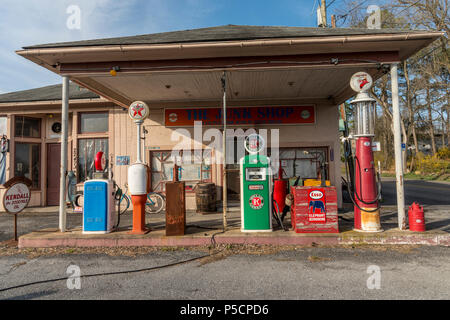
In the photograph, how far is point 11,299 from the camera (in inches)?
127

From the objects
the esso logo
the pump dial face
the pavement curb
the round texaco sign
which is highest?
the pump dial face

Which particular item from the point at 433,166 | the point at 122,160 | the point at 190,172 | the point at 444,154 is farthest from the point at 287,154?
the point at 444,154

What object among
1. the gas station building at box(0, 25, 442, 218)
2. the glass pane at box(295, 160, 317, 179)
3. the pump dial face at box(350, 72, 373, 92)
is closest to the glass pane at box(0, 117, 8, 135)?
the gas station building at box(0, 25, 442, 218)

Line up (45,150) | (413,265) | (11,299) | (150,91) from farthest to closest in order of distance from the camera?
A: (45,150)
(150,91)
(413,265)
(11,299)

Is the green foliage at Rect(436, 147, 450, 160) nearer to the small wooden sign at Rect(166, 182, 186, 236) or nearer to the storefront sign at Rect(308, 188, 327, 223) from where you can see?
the storefront sign at Rect(308, 188, 327, 223)

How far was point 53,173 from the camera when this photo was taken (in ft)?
34.2

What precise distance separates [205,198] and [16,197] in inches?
180

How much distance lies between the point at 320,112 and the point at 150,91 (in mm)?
5492

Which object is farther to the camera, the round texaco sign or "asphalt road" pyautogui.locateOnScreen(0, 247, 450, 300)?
the round texaco sign

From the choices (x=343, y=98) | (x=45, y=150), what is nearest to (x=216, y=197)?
(x=343, y=98)

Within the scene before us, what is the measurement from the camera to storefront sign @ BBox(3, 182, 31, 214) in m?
5.59

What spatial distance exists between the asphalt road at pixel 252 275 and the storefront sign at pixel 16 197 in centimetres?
119

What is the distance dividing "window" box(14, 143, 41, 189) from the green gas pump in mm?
8543

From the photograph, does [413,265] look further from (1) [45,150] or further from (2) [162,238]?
(1) [45,150]
